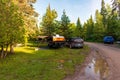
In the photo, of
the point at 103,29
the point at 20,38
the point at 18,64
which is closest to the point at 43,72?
the point at 18,64

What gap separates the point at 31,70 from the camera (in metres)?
16.1

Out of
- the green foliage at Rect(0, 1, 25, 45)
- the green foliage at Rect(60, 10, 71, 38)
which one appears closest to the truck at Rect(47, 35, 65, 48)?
the green foliage at Rect(60, 10, 71, 38)

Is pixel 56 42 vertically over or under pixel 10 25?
under

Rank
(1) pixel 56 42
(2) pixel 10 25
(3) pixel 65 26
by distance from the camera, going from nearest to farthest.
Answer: (2) pixel 10 25 < (1) pixel 56 42 < (3) pixel 65 26

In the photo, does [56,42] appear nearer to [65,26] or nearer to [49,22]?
[65,26]

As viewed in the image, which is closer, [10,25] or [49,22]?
[10,25]

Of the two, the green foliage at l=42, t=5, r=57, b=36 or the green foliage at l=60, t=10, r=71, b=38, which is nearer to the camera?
the green foliage at l=60, t=10, r=71, b=38

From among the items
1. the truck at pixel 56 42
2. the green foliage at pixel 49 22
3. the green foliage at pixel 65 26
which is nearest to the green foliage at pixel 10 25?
the truck at pixel 56 42

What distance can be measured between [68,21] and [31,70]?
98.6 feet

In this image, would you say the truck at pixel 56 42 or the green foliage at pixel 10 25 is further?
the truck at pixel 56 42

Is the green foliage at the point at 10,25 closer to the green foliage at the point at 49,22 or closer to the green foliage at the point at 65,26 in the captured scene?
the green foliage at the point at 65,26

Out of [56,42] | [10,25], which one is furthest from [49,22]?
[10,25]

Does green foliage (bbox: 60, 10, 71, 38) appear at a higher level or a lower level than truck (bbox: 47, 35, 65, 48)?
higher

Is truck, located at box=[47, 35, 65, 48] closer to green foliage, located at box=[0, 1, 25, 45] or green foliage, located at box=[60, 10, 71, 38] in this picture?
green foliage, located at box=[60, 10, 71, 38]
